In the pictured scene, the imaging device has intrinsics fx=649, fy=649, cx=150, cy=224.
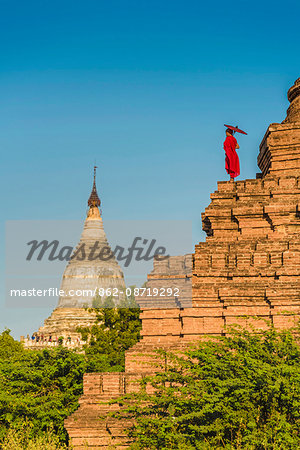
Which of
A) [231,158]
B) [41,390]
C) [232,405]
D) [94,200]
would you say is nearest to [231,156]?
[231,158]

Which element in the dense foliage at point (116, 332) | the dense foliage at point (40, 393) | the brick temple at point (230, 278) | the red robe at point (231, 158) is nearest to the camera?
the brick temple at point (230, 278)

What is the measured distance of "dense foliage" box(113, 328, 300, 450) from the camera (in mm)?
11375

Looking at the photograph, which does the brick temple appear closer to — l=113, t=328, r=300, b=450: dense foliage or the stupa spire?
l=113, t=328, r=300, b=450: dense foliage

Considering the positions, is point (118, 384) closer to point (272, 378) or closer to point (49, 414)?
point (49, 414)

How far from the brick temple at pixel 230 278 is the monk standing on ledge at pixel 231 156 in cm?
107

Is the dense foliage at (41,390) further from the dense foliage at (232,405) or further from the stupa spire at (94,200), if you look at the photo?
the stupa spire at (94,200)

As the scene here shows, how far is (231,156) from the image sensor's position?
813 inches

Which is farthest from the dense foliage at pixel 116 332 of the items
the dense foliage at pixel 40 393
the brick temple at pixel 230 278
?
the brick temple at pixel 230 278

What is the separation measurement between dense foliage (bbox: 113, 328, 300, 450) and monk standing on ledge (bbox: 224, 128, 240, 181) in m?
8.43

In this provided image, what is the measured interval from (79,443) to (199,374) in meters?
3.37

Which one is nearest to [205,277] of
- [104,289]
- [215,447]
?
[215,447]

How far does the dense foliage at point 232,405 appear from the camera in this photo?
37.3ft

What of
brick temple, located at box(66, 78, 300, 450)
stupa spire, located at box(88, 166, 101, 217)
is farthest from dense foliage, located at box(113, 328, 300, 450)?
stupa spire, located at box(88, 166, 101, 217)

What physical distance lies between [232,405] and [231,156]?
33.7 ft
